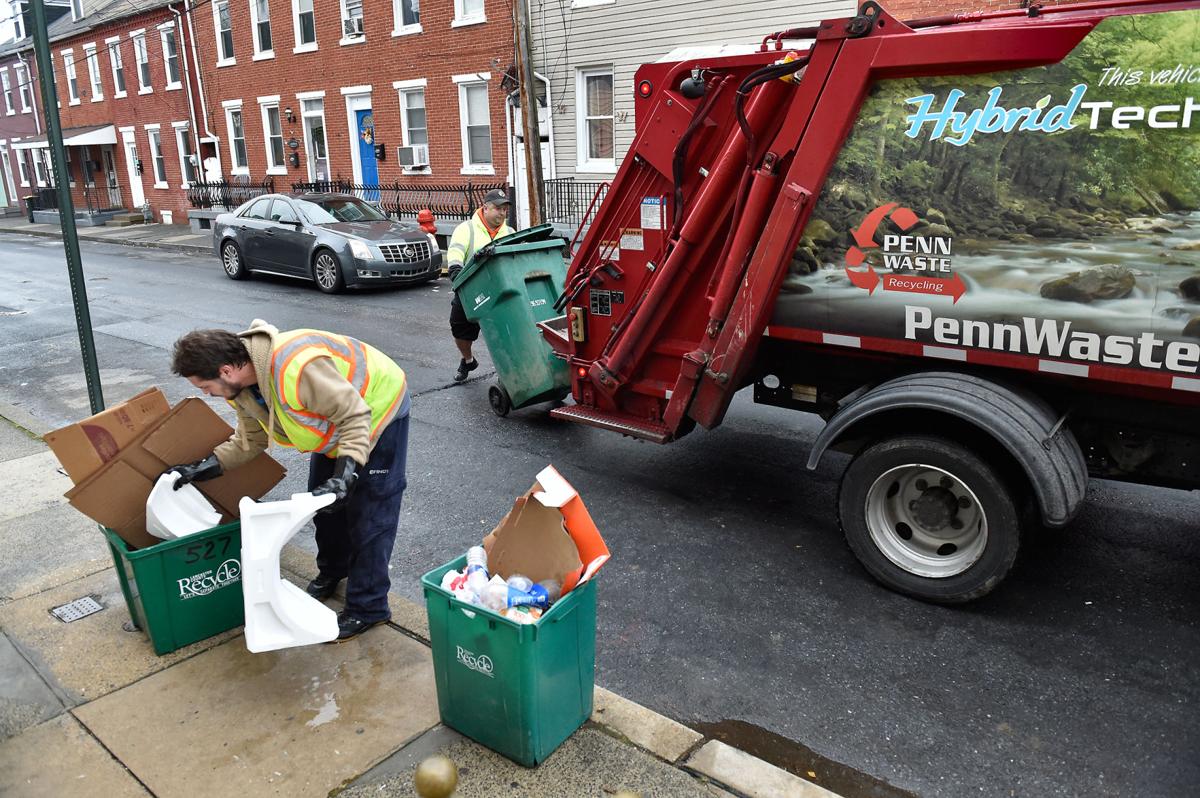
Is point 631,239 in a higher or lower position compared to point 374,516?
higher

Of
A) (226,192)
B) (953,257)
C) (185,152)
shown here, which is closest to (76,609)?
(953,257)

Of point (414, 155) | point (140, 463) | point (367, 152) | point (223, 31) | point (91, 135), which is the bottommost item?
point (140, 463)

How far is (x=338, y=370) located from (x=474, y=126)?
1622 centimetres

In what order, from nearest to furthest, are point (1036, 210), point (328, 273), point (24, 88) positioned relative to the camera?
1. point (1036, 210)
2. point (328, 273)
3. point (24, 88)

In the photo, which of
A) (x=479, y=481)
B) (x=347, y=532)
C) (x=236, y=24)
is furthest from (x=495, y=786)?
(x=236, y=24)

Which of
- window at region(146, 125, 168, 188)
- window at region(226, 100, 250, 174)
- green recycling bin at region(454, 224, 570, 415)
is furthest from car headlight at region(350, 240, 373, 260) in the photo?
window at region(146, 125, 168, 188)

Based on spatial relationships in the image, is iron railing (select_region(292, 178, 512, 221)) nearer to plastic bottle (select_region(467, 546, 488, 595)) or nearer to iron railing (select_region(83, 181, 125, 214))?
iron railing (select_region(83, 181, 125, 214))

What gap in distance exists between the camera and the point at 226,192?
2522cm

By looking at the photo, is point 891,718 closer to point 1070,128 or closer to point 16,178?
point 1070,128

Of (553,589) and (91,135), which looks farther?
(91,135)

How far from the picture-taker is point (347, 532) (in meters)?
3.83

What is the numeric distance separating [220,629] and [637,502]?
2.42m

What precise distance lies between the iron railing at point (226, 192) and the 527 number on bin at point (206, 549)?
22079mm

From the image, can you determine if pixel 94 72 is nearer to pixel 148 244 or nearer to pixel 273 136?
pixel 273 136
